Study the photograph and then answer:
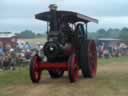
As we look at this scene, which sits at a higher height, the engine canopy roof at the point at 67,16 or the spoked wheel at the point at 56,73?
the engine canopy roof at the point at 67,16

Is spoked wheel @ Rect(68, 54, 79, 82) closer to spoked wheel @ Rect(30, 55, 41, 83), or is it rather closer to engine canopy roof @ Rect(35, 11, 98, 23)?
spoked wheel @ Rect(30, 55, 41, 83)

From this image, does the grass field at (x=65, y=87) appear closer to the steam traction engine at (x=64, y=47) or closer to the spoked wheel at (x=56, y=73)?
the steam traction engine at (x=64, y=47)

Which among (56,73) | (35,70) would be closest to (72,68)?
(35,70)

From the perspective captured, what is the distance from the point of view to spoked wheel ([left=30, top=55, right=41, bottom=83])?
16.1m

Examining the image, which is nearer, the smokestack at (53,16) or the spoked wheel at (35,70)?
the spoked wheel at (35,70)

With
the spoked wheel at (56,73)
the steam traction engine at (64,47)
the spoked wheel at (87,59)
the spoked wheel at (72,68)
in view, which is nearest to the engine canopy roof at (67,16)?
the steam traction engine at (64,47)

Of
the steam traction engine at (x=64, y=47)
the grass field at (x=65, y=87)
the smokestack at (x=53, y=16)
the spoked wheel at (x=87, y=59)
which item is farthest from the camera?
the spoked wheel at (x=87, y=59)

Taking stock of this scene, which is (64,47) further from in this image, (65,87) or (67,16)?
(65,87)

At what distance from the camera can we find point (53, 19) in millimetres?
16656

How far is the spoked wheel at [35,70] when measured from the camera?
1608cm

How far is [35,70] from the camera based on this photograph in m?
16.2

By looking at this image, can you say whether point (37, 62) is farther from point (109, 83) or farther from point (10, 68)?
point (10, 68)

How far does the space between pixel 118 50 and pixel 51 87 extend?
31.6m

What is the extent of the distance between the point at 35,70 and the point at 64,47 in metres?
1.15
